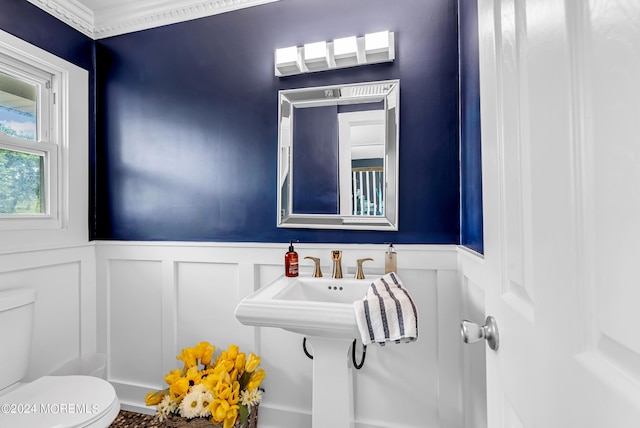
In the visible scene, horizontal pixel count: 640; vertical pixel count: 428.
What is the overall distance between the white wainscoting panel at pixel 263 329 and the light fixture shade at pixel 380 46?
96cm

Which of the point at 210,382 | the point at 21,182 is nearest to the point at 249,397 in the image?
the point at 210,382

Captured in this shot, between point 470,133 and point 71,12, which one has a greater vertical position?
point 71,12

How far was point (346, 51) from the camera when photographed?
160 cm

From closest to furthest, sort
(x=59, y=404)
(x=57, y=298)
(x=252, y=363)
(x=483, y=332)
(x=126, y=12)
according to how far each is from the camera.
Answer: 1. (x=483, y=332)
2. (x=59, y=404)
3. (x=252, y=363)
4. (x=57, y=298)
5. (x=126, y=12)

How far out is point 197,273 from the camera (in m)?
1.89

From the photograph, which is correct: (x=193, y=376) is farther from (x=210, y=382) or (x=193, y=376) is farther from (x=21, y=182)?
(x=21, y=182)

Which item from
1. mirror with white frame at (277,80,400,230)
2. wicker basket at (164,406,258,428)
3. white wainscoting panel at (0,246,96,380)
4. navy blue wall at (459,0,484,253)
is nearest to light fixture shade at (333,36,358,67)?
mirror with white frame at (277,80,400,230)

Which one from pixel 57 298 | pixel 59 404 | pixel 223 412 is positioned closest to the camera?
pixel 59 404

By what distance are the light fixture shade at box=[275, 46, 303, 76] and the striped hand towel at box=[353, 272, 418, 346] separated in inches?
50.5

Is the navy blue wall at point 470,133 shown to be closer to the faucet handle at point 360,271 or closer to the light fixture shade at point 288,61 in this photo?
the faucet handle at point 360,271

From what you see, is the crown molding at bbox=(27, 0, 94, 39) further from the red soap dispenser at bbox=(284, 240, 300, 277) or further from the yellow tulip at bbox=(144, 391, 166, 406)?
the yellow tulip at bbox=(144, 391, 166, 406)

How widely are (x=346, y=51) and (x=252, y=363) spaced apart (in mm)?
1686

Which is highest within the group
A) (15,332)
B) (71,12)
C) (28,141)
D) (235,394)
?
(71,12)

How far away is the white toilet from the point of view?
1.17 m
